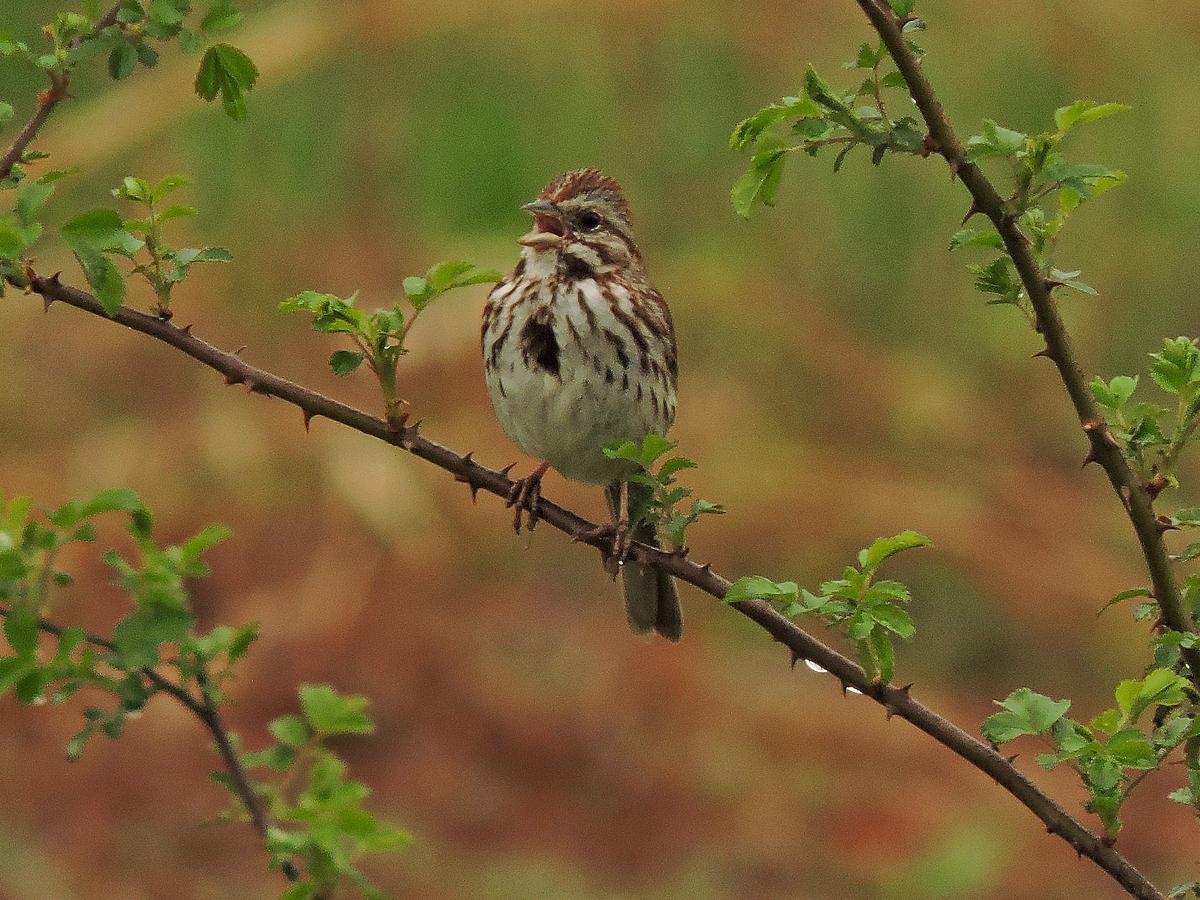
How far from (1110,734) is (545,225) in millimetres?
1841

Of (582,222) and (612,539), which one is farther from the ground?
(582,222)

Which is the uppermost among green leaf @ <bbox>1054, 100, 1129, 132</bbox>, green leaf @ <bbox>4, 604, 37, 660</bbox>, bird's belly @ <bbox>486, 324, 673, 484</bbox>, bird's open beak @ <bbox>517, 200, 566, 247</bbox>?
bird's open beak @ <bbox>517, 200, 566, 247</bbox>

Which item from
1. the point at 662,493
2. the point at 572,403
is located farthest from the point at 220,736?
the point at 572,403

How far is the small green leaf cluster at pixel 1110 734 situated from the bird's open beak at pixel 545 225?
1671 mm

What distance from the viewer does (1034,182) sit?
72.6 inches

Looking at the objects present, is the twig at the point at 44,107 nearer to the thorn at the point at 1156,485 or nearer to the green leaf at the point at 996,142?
the green leaf at the point at 996,142

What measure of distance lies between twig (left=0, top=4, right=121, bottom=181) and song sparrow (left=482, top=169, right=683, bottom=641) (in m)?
1.27

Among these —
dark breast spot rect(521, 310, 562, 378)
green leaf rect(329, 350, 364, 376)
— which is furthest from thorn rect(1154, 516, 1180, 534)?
dark breast spot rect(521, 310, 562, 378)

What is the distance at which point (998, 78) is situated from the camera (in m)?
6.13

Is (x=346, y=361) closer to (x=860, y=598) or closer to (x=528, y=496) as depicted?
(x=860, y=598)

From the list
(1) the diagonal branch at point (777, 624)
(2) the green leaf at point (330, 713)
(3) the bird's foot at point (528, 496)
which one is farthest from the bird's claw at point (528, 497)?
(1) the diagonal branch at point (777, 624)

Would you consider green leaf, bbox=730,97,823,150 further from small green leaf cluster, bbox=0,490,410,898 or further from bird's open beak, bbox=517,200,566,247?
bird's open beak, bbox=517,200,566,247

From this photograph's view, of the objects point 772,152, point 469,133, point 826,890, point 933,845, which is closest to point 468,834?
point 826,890

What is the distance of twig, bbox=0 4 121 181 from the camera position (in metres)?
1.83
